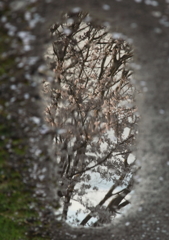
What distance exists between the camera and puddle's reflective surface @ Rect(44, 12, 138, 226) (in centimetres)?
500

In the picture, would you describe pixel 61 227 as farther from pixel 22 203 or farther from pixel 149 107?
pixel 149 107

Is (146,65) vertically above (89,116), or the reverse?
(89,116)

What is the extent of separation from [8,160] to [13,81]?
2.56 ft

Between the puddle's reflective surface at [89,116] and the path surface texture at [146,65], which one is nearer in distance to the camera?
the path surface texture at [146,65]

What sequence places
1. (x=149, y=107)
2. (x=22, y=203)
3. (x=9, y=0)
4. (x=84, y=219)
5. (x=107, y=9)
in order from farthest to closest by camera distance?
(x=84, y=219) < (x=22, y=203) < (x=149, y=107) < (x=107, y=9) < (x=9, y=0)

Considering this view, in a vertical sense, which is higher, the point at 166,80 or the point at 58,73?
the point at 58,73

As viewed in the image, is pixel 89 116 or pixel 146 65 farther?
pixel 89 116

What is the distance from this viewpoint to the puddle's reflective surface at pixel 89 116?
4996 mm

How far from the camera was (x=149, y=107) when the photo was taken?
2773mm

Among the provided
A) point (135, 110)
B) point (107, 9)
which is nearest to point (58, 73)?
point (135, 110)

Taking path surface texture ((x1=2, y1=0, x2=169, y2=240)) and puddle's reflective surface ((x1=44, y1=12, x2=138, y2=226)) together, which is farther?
puddle's reflective surface ((x1=44, y1=12, x2=138, y2=226))

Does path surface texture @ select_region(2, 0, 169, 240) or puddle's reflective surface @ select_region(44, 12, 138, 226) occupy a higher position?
puddle's reflective surface @ select_region(44, 12, 138, 226)

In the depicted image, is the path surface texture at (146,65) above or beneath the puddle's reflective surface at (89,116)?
beneath

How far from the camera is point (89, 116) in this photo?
524 cm
